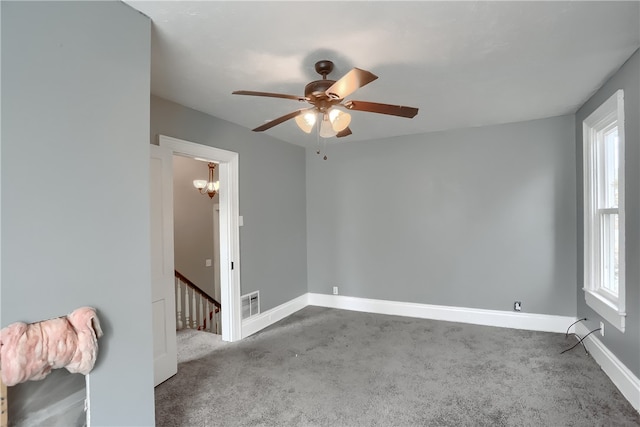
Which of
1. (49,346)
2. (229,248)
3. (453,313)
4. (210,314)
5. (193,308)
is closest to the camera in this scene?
(49,346)

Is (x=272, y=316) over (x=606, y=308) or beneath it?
beneath

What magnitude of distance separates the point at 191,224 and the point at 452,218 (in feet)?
14.6

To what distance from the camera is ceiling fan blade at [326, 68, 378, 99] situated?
165 centimetres

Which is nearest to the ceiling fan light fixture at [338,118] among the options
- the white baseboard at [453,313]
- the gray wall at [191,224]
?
the white baseboard at [453,313]

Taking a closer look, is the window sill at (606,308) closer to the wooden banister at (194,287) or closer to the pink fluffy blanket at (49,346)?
the pink fluffy blanket at (49,346)

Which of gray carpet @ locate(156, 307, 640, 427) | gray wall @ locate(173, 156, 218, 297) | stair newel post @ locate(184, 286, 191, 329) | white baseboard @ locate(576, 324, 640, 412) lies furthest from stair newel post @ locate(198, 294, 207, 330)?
white baseboard @ locate(576, 324, 640, 412)

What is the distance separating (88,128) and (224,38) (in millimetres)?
939

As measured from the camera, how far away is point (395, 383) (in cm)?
262

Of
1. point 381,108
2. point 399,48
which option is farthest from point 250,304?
point 399,48

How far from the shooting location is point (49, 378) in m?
1.35

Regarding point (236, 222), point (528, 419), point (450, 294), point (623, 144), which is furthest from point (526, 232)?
point (236, 222)

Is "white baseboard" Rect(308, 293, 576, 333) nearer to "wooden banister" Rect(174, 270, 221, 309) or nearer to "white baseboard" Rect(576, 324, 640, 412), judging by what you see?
"white baseboard" Rect(576, 324, 640, 412)

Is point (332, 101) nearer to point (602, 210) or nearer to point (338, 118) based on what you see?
point (338, 118)

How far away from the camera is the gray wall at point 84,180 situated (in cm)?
124
